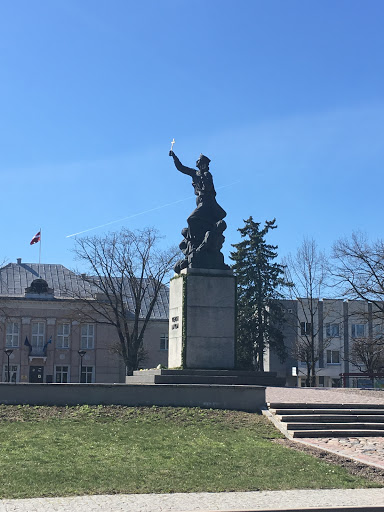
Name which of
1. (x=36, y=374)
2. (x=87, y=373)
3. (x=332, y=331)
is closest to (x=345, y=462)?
(x=36, y=374)

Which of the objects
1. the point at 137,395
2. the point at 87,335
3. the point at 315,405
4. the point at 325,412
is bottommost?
the point at 325,412

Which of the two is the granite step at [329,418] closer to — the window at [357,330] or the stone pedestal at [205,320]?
the stone pedestal at [205,320]

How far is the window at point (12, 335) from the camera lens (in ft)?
188

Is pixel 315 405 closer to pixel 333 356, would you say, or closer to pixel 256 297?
pixel 256 297

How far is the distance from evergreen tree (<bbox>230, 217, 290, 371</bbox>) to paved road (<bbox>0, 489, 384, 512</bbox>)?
34.6 meters

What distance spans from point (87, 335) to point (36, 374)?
5257 millimetres

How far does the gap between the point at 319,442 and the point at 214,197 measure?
470 inches

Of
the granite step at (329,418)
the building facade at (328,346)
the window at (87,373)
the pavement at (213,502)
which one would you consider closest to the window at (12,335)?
the window at (87,373)

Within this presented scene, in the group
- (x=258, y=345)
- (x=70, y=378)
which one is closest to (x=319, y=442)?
(x=258, y=345)

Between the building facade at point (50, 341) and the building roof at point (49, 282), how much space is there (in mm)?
114

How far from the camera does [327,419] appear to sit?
A: 16.7m

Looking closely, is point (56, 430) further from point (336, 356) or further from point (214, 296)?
point (336, 356)

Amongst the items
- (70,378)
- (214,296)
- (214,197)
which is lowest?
(70,378)

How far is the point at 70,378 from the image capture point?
57219mm
